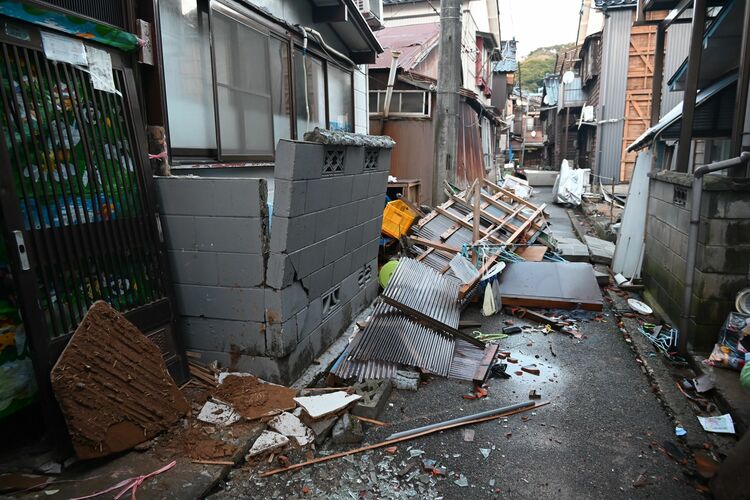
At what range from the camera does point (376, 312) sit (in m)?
5.22

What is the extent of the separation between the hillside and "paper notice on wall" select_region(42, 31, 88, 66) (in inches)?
3018

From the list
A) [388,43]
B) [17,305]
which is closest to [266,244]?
[17,305]

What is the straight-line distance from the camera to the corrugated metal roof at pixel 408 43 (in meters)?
13.3

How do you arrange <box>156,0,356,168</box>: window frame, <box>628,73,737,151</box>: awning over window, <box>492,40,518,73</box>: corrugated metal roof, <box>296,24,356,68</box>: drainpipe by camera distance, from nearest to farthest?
<box>156,0,356,168</box>: window frame → <box>296,24,356,68</box>: drainpipe → <box>628,73,737,151</box>: awning over window → <box>492,40,518,73</box>: corrugated metal roof

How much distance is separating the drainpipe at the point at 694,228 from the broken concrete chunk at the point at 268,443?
4273mm

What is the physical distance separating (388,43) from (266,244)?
525 inches

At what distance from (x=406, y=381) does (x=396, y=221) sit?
449 centimetres

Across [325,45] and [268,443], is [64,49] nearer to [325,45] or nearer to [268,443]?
[268,443]

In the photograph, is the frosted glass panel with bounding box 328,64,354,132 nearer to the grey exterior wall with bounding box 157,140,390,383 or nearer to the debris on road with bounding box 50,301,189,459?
the grey exterior wall with bounding box 157,140,390,383

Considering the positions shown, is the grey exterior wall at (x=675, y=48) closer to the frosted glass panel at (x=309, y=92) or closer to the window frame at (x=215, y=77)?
the frosted glass panel at (x=309, y=92)

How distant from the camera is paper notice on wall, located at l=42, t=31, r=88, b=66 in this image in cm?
293

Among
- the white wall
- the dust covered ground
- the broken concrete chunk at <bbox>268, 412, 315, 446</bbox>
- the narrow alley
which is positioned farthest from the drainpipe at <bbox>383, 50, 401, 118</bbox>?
the broken concrete chunk at <bbox>268, 412, 315, 446</bbox>

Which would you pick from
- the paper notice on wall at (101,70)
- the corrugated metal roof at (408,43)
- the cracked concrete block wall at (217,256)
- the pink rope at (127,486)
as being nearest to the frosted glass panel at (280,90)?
the cracked concrete block wall at (217,256)

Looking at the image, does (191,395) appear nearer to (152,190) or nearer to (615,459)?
(152,190)
